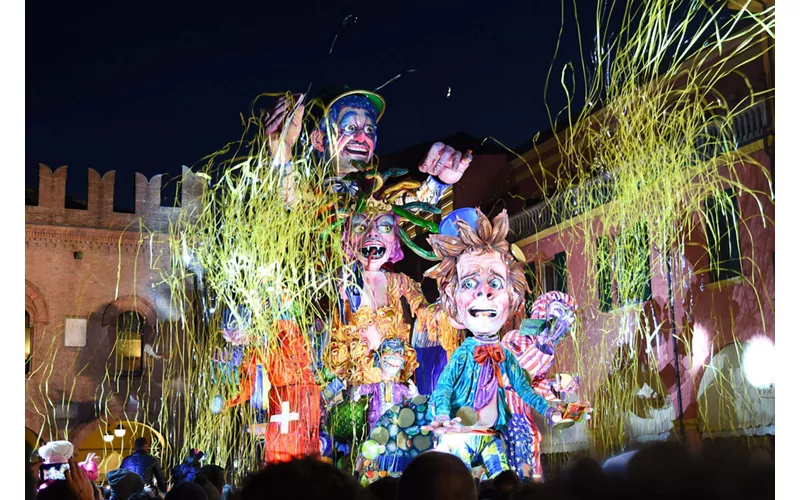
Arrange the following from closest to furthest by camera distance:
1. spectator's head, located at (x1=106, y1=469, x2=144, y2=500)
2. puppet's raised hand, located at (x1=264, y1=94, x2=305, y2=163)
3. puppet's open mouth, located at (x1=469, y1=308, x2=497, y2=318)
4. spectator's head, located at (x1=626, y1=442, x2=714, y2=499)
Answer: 1. spectator's head, located at (x1=626, y1=442, x2=714, y2=499)
2. spectator's head, located at (x1=106, y1=469, x2=144, y2=500)
3. puppet's open mouth, located at (x1=469, y1=308, x2=497, y2=318)
4. puppet's raised hand, located at (x1=264, y1=94, x2=305, y2=163)

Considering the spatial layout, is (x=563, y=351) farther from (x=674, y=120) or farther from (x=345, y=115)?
(x=345, y=115)

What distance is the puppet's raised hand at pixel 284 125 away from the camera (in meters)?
11.5

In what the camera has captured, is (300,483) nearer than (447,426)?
Yes

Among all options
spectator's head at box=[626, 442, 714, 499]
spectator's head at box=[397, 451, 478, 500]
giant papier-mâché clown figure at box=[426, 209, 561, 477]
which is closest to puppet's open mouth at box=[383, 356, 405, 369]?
giant papier-mâché clown figure at box=[426, 209, 561, 477]

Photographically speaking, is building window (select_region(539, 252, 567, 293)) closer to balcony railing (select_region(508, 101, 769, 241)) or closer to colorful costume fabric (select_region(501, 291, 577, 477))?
balcony railing (select_region(508, 101, 769, 241))

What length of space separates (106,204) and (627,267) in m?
12.3

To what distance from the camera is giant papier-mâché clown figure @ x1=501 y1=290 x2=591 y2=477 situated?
905 cm

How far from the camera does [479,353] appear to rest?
937cm

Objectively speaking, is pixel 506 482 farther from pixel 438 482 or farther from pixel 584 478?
pixel 584 478

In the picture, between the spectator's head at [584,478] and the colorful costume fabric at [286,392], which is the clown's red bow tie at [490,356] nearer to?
the colorful costume fabric at [286,392]

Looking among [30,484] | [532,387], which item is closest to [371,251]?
[532,387]

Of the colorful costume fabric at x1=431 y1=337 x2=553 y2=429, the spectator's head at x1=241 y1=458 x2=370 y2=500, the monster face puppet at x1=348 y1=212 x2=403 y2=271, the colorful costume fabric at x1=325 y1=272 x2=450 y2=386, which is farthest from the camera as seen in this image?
the monster face puppet at x1=348 y1=212 x2=403 y2=271

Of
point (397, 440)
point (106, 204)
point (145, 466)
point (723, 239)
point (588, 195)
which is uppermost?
point (106, 204)

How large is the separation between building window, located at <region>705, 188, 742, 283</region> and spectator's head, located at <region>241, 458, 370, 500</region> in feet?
35.3
